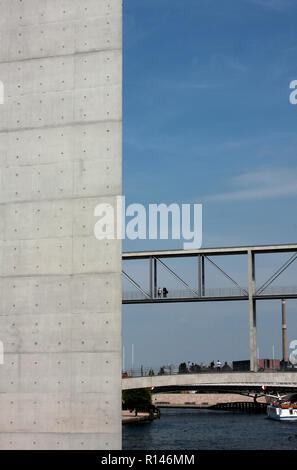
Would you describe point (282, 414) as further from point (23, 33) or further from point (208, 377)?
point (23, 33)

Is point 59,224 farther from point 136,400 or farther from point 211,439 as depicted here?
point 136,400

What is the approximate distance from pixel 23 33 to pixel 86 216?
20.9 ft

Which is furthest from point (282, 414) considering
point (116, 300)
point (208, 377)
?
point (116, 300)

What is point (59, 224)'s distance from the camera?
63.5ft

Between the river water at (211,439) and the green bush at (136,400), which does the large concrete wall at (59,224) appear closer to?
the river water at (211,439)

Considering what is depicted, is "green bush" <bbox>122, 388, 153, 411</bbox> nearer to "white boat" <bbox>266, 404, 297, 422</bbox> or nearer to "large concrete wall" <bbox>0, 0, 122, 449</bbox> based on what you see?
"white boat" <bbox>266, 404, 297, 422</bbox>

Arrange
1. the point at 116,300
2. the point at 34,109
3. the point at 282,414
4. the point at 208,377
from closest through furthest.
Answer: the point at 116,300 < the point at 34,109 < the point at 208,377 < the point at 282,414

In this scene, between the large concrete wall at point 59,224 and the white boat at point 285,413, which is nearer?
the large concrete wall at point 59,224

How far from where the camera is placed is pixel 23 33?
811 inches

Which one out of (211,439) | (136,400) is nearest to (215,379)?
(211,439)

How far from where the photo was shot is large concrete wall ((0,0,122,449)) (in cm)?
1859

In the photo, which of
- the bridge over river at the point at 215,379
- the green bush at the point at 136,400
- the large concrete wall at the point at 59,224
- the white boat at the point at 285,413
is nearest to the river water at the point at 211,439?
the bridge over river at the point at 215,379

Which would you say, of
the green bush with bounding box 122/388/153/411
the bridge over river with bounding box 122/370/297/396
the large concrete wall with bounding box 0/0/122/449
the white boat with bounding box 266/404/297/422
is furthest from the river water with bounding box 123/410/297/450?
the large concrete wall with bounding box 0/0/122/449

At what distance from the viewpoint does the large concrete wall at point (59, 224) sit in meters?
18.6
